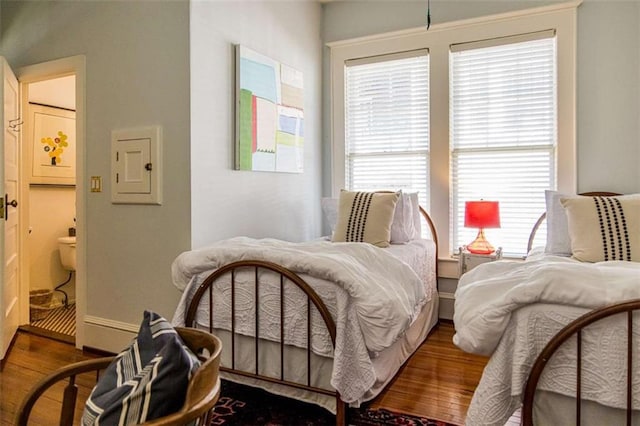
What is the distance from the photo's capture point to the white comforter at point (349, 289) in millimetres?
2010

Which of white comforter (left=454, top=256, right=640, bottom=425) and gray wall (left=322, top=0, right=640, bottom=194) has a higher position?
gray wall (left=322, top=0, right=640, bottom=194)

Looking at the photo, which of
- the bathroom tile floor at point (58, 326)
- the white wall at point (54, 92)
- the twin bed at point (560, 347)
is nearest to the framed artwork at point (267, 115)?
the bathroom tile floor at point (58, 326)

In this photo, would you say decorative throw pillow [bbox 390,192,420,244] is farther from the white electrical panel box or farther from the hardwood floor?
the white electrical panel box

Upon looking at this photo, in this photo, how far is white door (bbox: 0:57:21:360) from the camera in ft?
9.83

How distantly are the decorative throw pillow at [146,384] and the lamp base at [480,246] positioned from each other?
9.40 ft

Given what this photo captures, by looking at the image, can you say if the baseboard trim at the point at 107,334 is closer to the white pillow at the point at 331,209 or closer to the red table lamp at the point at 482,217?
the white pillow at the point at 331,209

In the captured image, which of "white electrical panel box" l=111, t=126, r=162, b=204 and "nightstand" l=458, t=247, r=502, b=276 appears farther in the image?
"nightstand" l=458, t=247, r=502, b=276

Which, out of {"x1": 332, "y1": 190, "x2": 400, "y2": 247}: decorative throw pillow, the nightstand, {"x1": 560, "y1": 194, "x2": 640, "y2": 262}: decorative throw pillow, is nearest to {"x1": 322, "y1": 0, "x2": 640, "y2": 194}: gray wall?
{"x1": 560, "y1": 194, "x2": 640, "y2": 262}: decorative throw pillow

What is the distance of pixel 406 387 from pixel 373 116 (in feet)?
8.17

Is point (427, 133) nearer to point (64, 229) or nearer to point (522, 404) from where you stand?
point (522, 404)

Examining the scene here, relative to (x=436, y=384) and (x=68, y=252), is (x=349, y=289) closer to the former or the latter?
(x=436, y=384)

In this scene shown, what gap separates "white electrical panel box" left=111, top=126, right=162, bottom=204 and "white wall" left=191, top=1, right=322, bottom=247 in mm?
275

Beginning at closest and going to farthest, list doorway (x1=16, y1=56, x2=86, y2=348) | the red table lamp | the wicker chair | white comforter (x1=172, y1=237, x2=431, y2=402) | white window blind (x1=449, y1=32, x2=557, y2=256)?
the wicker chair → white comforter (x1=172, y1=237, x2=431, y2=402) → the red table lamp → white window blind (x1=449, y1=32, x2=557, y2=256) → doorway (x1=16, y1=56, x2=86, y2=348)

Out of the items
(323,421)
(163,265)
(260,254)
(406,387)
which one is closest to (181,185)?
(163,265)
